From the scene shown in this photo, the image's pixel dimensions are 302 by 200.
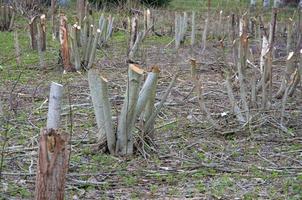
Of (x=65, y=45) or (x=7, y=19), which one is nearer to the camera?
(x=65, y=45)

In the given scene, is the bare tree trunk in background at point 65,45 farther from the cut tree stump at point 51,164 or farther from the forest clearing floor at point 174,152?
the cut tree stump at point 51,164

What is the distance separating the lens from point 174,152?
16.8 ft

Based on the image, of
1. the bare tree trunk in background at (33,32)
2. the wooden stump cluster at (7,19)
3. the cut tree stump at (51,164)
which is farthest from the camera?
the wooden stump cluster at (7,19)

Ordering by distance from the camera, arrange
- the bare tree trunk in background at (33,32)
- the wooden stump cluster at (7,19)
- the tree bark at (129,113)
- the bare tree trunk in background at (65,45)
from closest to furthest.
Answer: the tree bark at (129,113) < the bare tree trunk in background at (65,45) < the bare tree trunk in background at (33,32) < the wooden stump cluster at (7,19)

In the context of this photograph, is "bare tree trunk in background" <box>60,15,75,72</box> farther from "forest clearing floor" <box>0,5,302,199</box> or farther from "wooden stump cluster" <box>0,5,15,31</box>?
"wooden stump cluster" <box>0,5,15,31</box>

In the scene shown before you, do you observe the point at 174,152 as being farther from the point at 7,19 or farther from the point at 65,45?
the point at 7,19

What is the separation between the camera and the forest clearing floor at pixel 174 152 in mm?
4316

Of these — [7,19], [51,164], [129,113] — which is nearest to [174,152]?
[129,113]

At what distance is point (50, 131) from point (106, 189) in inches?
40.2

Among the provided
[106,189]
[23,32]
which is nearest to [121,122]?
[106,189]

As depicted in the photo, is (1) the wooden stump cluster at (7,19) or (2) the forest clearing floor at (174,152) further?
(1) the wooden stump cluster at (7,19)

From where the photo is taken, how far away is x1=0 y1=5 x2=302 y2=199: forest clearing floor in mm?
4316

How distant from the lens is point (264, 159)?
16.5 feet

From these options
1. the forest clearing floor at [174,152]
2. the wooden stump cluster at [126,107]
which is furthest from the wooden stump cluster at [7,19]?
the wooden stump cluster at [126,107]
